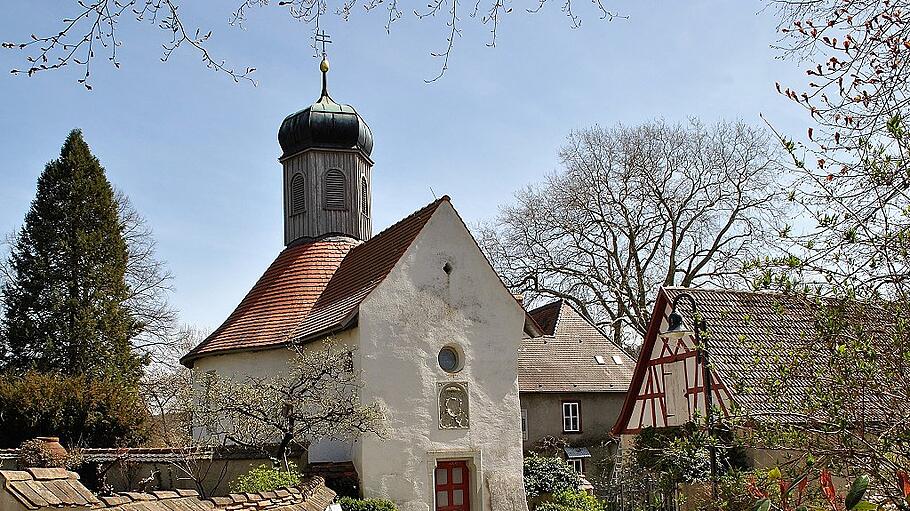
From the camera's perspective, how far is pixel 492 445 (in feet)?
68.0

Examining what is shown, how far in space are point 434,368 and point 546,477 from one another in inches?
→ 151

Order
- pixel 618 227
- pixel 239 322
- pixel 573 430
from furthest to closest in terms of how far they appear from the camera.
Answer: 1. pixel 618 227
2. pixel 573 430
3. pixel 239 322

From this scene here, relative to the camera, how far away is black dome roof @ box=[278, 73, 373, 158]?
82.5ft

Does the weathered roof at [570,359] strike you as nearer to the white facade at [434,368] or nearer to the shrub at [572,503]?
the shrub at [572,503]

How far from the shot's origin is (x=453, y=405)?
20.4 metres

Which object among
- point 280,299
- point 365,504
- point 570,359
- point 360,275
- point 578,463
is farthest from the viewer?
point 570,359

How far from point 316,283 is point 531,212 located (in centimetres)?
1086

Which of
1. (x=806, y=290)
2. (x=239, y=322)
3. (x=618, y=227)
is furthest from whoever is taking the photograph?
(x=618, y=227)

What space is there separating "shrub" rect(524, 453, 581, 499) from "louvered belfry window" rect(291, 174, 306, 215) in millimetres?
8821

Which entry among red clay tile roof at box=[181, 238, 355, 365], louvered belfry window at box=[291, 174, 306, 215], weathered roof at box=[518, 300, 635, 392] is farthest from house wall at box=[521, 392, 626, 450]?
louvered belfry window at box=[291, 174, 306, 215]

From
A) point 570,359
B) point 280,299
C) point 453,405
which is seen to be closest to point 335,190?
point 280,299

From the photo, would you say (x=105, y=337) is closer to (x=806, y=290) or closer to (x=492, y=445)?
(x=492, y=445)

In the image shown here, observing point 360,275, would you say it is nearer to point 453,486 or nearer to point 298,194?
point 298,194

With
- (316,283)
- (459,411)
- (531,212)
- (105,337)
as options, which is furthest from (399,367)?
(105,337)
